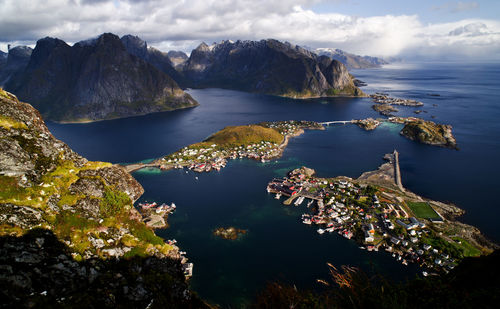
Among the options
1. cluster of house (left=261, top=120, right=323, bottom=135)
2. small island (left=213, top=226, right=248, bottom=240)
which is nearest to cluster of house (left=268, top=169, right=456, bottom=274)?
small island (left=213, top=226, right=248, bottom=240)

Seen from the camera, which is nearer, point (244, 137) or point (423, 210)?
point (423, 210)

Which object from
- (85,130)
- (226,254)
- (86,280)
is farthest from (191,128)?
(86,280)

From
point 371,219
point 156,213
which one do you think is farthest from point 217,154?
point 371,219

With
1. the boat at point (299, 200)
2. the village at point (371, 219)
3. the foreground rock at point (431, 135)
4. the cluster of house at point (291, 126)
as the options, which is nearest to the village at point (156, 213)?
the village at point (371, 219)

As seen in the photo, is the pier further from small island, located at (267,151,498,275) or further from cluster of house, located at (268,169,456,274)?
cluster of house, located at (268,169,456,274)

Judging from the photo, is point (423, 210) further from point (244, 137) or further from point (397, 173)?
point (244, 137)

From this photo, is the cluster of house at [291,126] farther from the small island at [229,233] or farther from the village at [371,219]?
the small island at [229,233]
